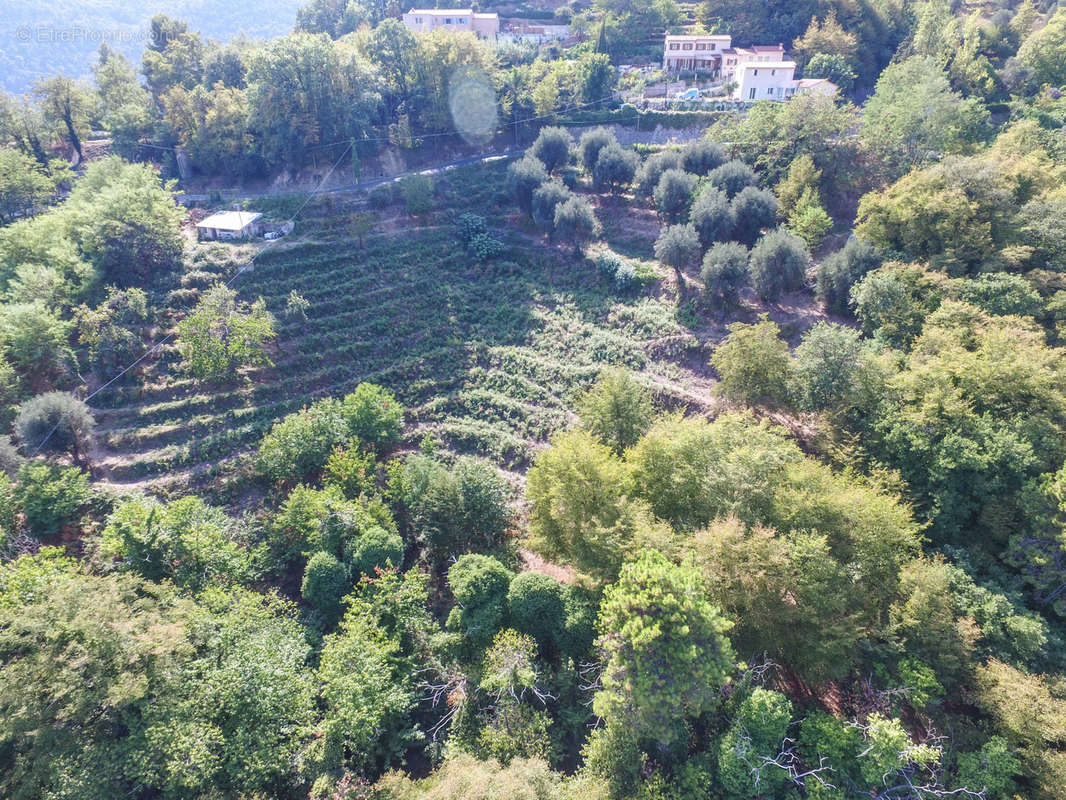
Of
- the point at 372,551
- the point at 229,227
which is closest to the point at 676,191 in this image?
the point at 372,551

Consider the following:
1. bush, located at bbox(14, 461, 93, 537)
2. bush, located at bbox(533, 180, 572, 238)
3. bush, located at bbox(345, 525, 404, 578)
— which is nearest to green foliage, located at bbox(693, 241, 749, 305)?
bush, located at bbox(533, 180, 572, 238)

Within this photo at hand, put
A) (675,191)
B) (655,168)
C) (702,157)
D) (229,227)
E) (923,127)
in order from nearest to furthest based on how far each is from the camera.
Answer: (923,127) < (675,191) < (229,227) < (702,157) < (655,168)

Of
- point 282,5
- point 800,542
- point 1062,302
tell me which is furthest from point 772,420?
point 282,5

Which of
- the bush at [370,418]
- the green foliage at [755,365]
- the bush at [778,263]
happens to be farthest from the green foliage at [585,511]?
the bush at [778,263]

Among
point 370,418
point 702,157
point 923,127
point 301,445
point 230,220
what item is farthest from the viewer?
point 702,157

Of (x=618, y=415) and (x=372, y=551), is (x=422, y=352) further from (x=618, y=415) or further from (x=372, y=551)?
(x=372, y=551)
